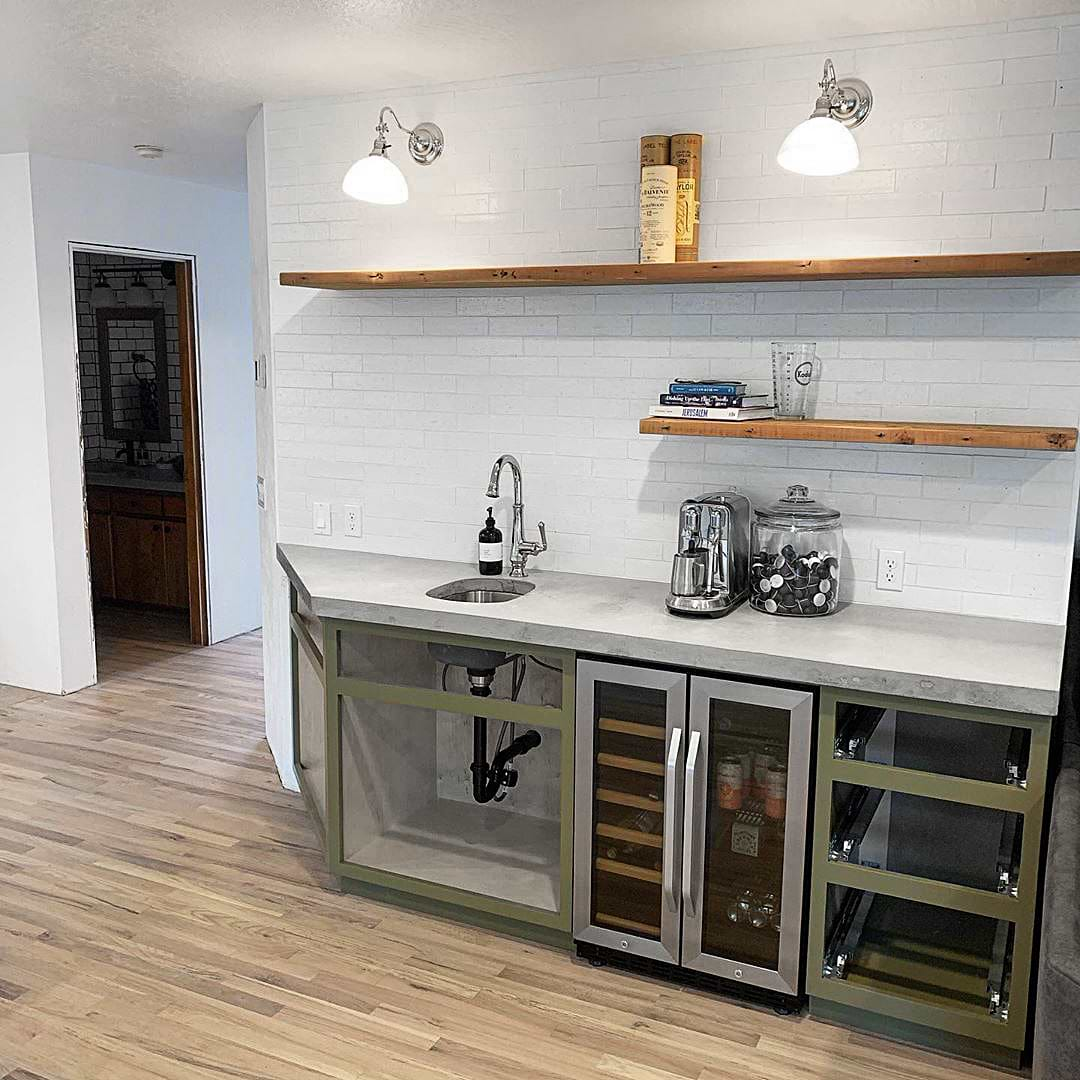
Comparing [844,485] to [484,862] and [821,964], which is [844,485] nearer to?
[821,964]

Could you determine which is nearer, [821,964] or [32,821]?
[821,964]

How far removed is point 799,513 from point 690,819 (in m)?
0.89

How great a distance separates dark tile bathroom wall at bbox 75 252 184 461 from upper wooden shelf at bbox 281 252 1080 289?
3.54 meters

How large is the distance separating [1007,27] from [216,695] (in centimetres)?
416

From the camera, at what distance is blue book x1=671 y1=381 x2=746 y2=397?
302 centimetres

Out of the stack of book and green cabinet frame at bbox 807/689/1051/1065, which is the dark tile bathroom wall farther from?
green cabinet frame at bbox 807/689/1051/1065

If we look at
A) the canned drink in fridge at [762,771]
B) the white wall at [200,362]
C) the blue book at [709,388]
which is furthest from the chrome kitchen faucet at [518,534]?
the white wall at [200,362]

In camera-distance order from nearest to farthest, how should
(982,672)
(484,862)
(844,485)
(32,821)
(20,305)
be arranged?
(982,672), (844,485), (484,862), (32,821), (20,305)

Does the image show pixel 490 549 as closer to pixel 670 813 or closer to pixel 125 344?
pixel 670 813

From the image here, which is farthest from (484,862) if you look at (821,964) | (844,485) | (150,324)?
(150,324)

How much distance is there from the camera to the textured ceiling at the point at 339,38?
276cm

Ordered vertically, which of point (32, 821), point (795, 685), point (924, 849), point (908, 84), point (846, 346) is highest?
point (908, 84)

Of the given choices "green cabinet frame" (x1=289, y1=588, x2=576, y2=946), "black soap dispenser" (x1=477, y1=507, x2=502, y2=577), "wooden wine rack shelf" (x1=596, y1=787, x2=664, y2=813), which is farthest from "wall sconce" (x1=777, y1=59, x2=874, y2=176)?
"wooden wine rack shelf" (x1=596, y1=787, x2=664, y2=813)

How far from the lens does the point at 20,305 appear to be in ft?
16.4
